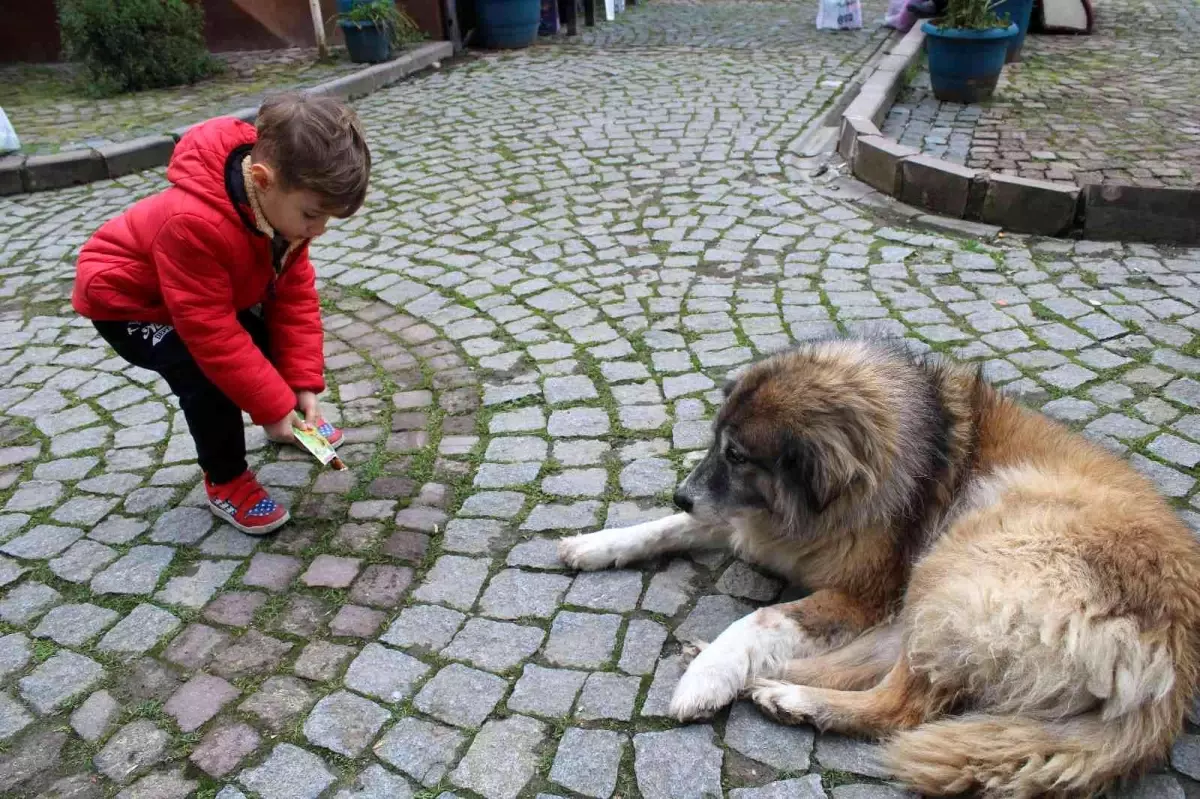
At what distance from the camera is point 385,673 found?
9.69 ft

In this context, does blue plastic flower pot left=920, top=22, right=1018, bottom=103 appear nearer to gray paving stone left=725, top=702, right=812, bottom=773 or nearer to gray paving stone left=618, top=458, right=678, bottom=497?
gray paving stone left=618, top=458, right=678, bottom=497

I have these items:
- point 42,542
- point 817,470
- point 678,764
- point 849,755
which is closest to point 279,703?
point 678,764

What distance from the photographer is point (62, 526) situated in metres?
3.70

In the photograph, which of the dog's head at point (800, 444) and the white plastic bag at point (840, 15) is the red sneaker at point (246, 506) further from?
the white plastic bag at point (840, 15)

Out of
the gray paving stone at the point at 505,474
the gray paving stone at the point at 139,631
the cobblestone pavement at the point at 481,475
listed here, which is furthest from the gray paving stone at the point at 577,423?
the gray paving stone at the point at 139,631

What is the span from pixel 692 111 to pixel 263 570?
287 inches

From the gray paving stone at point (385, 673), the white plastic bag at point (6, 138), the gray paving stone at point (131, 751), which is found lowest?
the gray paving stone at point (385, 673)

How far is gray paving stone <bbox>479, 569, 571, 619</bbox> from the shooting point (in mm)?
3213

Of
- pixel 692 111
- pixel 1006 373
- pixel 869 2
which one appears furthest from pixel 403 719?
pixel 869 2

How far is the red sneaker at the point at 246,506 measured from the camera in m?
3.62

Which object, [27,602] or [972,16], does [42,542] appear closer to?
[27,602]

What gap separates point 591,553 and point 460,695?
76 centimetres

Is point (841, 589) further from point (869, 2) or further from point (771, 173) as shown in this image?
point (869, 2)

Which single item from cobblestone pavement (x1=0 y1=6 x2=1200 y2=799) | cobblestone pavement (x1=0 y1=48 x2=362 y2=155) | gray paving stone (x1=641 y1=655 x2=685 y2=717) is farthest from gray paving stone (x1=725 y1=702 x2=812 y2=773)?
cobblestone pavement (x1=0 y1=48 x2=362 y2=155)
